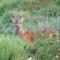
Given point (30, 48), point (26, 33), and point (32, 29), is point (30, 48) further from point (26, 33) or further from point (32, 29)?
point (32, 29)

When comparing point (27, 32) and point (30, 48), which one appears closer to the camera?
point (30, 48)

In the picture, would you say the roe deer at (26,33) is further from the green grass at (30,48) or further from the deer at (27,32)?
the green grass at (30,48)

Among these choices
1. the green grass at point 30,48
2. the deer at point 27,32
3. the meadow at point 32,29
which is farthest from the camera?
the deer at point 27,32

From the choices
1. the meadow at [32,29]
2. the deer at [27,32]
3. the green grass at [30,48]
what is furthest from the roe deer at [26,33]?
the green grass at [30,48]

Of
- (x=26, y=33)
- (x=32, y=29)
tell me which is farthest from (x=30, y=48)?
(x=32, y=29)

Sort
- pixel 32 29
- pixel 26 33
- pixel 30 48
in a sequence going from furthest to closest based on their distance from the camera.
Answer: pixel 32 29 < pixel 26 33 < pixel 30 48

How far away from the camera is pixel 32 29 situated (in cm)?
768

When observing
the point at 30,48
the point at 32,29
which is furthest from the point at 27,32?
the point at 30,48

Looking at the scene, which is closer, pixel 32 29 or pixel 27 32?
pixel 27 32

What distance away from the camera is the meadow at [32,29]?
18.9ft

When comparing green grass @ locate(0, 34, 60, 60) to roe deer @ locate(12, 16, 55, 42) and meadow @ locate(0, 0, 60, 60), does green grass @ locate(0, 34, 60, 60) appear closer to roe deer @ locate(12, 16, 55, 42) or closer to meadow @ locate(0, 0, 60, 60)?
meadow @ locate(0, 0, 60, 60)

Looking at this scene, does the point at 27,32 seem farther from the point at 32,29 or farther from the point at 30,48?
the point at 30,48

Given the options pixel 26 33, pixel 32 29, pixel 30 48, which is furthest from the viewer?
pixel 32 29

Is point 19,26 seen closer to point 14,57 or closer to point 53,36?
point 53,36
